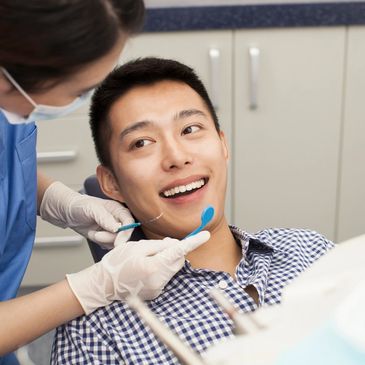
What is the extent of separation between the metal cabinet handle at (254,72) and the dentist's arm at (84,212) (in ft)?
3.34

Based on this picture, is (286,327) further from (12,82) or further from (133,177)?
(133,177)

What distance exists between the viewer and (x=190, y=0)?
248 cm

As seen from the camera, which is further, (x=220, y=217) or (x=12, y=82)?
(x=220, y=217)

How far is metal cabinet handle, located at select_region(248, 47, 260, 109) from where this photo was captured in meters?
2.33

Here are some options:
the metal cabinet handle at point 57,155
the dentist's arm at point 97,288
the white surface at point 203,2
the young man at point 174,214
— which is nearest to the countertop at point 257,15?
the white surface at point 203,2

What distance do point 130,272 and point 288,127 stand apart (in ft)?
4.61

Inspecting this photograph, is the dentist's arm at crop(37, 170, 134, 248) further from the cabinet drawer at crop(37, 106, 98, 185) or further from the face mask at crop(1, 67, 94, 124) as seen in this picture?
the cabinet drawer at crop(37, 106, 98, 185)

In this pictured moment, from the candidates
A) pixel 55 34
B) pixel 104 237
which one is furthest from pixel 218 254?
pixel 55 34

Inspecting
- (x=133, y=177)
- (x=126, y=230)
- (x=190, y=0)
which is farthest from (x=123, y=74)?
(x=190, y=0)

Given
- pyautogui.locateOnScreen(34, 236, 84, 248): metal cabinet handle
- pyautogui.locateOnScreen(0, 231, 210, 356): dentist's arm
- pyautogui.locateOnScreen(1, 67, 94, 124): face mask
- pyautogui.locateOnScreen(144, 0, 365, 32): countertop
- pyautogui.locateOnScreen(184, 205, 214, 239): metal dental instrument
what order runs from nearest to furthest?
1. pyautogui.locateOnScreen(1, 67, 94, 124): face mask
2. pyautogui.locateOnScreen(0, 231, 210, 356): dentist's arm
3. pyautogui.locateOnScreen(184, 205, 214, 239): metal dental instrument
4. pyautogui.locateOnScreen(144, 0, 365, 32): countertop
5. pyautogui.locateOnScreen(34, 236, 84, 248): metal cabinet handle

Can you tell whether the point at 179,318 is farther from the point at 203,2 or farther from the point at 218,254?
the point at 203,2

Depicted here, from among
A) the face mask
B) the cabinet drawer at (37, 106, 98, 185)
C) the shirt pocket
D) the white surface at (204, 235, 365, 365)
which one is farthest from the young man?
the cabinet drawer at (37, 106, 98, 185)

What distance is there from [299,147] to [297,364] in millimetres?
1988

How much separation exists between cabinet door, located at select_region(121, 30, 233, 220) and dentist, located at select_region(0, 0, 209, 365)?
2.89ft
